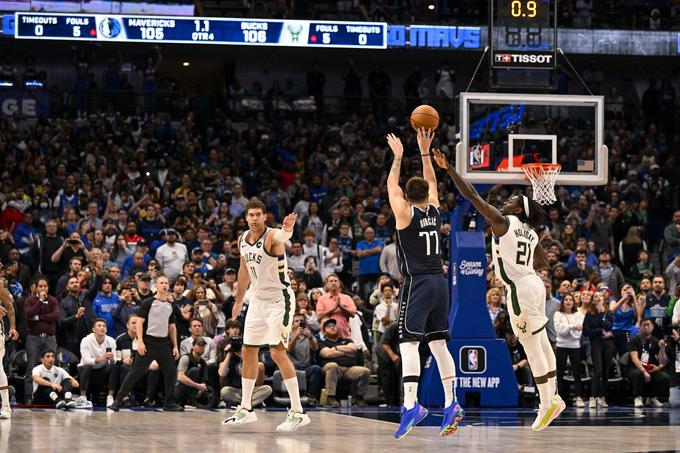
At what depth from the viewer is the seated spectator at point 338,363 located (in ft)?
54.1

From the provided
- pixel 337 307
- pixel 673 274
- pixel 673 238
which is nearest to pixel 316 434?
pixel 337 307

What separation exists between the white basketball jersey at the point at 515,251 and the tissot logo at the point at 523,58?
5.22 m

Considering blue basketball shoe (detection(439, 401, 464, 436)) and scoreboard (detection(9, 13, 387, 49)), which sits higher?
scoreboard (detection(9, 13, 387, 49))

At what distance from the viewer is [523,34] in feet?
50.8

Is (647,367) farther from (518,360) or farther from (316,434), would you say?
(316,434)

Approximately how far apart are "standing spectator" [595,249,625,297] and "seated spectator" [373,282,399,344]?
13.9 ft

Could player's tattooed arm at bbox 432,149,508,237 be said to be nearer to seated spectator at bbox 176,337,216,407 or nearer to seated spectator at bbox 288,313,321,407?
seated spectator at bbox 288,313,321,407

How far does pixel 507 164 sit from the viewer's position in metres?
15.2

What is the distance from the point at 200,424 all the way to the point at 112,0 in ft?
50.0

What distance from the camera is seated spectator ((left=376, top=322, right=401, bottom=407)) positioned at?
16.7 metres

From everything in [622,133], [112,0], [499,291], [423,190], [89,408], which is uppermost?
[112,0]

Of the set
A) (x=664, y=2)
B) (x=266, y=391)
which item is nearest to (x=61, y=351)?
(x=266, y=391)

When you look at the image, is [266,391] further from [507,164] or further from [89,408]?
[507,164]

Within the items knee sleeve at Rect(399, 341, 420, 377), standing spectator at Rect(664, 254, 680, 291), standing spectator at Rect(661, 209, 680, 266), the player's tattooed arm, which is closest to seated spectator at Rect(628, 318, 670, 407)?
standing spectator at Rect(664, 254, 680, 291)
